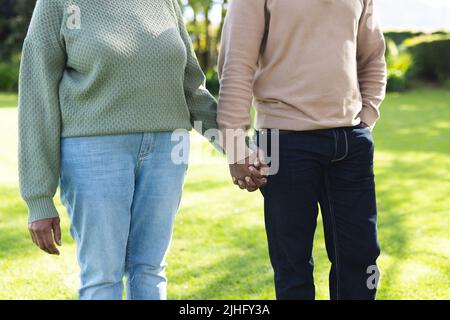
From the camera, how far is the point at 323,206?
2383mm

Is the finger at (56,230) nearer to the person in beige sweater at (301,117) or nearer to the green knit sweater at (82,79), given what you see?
the green knit sweater at (82,79)

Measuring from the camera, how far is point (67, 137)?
Result: 6.81ft

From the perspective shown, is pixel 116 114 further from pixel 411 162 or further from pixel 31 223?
pixel 411 162

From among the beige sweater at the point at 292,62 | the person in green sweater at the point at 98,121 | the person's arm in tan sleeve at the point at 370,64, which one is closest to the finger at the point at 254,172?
the beige sweater at the point at 292,62

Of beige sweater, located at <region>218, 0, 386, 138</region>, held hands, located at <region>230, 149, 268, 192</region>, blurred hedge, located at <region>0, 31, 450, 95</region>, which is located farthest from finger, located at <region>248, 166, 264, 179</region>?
blurred hedge, located at <region>0, 31, 450, 95</region>

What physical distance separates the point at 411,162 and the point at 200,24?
479 inches

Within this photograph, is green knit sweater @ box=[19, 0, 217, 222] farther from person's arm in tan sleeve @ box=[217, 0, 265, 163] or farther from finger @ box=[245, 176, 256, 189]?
finger @ box=[245, 176, 256, 189]

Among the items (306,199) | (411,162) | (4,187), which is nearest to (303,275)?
(306,199)

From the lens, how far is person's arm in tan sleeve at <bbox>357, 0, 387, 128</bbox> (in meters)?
2.38

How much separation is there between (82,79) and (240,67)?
52 centimetres

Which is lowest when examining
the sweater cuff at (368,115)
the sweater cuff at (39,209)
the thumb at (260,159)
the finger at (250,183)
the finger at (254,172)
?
the sweater cuff at (39,209)

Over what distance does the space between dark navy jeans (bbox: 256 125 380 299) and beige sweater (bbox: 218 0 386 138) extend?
0.23 feet

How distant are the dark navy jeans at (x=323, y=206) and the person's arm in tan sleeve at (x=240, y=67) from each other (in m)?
0.12

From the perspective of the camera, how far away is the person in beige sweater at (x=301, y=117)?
2201 millimetres
